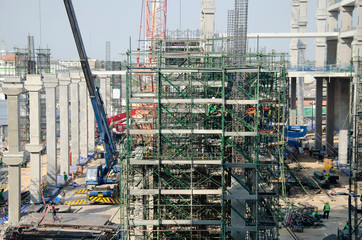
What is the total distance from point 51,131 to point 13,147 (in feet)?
28.9

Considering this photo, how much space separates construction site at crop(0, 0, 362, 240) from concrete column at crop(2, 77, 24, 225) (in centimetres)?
4

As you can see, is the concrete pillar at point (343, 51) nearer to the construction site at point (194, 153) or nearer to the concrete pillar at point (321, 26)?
the construction site at point (194, 153)

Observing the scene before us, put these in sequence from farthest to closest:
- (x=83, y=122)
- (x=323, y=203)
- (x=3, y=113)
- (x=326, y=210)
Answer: (x=3, y=113)
(x=83, y=122)
(x=323, y=203)
(x=326, y=210)

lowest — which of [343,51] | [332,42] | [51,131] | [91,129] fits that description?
[91,129]

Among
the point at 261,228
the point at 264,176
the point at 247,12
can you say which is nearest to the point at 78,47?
the point at 247,12

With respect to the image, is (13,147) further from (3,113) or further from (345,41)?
(3,113)

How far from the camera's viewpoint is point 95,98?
2675 cm

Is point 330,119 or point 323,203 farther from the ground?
point 330,119

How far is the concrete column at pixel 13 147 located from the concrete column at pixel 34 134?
134 inches

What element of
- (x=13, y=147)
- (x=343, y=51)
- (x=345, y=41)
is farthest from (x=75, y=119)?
(x=345, y=41)

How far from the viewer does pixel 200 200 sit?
720 inches

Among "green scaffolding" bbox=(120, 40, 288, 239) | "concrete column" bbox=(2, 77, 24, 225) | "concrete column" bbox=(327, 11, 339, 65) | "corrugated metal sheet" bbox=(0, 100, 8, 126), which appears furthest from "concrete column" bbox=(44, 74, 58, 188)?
"corrugated metal sheet" bbox=(0, 100, 8, 126)

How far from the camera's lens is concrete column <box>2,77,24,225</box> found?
2097cm

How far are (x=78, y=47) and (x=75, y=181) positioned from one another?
450 inches
